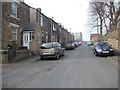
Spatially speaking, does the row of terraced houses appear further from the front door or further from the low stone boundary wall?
the low stone boundary wall

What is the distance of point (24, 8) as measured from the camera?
22250 mm

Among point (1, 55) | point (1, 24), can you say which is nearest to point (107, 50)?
point (1, 55)

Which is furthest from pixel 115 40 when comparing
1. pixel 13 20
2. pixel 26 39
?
pixel 13 20

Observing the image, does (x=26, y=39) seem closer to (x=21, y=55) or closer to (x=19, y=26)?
(x=19, y=26)

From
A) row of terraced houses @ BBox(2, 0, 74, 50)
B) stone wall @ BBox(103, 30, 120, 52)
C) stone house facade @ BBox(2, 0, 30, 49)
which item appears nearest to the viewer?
stone house facade @ BBox(2, 0, 30, 49)

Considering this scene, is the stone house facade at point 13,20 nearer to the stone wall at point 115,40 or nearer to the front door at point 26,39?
the front door at point 26,39

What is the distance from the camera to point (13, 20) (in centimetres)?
1836

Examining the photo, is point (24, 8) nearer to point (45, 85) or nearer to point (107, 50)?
point (107, 50)

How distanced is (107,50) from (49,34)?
66.9 ft

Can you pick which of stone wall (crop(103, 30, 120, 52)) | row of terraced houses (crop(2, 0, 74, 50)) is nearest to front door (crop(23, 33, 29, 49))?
row of terraced houses (crop(2, 0, 74, 50))

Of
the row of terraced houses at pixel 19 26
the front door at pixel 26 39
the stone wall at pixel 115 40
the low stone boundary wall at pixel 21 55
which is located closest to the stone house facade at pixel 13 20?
the row of terraced houses at pixel 19 26

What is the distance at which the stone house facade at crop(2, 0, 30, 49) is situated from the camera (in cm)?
1639

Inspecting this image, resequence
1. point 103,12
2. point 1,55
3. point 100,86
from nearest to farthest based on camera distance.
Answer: point 100,86 < point 1,55 < point 103,12

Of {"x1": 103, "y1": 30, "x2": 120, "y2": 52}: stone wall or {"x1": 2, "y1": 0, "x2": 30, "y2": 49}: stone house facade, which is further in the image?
{"x1": 103, "y1": 30, "x2": 120, "y2": 52}: stone wall
